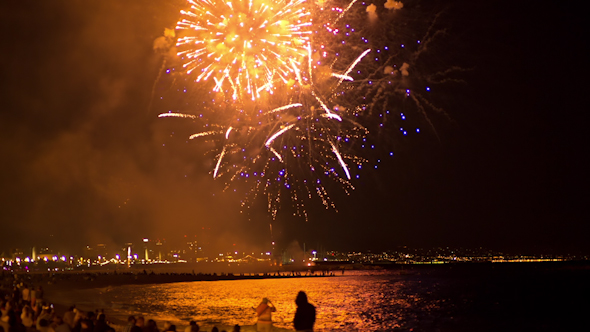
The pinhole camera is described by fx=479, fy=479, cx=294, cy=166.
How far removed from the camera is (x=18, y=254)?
149 meters

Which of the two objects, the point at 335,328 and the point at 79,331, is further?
the point at 335,328

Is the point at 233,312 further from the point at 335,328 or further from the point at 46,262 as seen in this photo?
the point at 46,262

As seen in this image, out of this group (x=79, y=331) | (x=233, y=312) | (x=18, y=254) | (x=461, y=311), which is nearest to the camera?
(x=79, y=331)

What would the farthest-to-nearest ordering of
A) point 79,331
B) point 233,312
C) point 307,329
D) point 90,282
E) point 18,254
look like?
1. point 18,254
2. point 90,282
3. point 233,312
4. point 79,331
5. point 307,329

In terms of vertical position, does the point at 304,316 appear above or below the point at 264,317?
above

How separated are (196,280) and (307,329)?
6419 centimetres

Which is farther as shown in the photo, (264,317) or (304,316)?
(264,317)

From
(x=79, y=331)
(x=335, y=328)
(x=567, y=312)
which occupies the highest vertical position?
(x=79, y=331)

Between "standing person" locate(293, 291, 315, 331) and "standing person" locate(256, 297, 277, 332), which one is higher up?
"standing person" locate(293, 291, 315, 331)

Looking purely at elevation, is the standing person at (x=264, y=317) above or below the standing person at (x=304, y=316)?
below

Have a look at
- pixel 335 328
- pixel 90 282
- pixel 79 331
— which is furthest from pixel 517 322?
pixel 90 282

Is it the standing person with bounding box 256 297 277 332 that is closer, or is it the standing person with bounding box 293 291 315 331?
the standing person with bounding box 293 291 315 331

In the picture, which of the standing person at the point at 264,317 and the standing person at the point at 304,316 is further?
the standing person at the point at 264,317

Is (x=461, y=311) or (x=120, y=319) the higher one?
(x=120, y=319)
